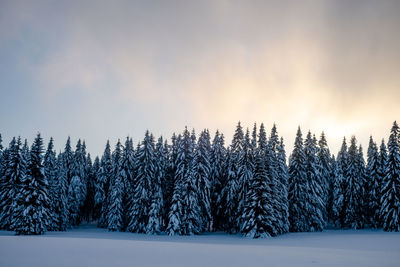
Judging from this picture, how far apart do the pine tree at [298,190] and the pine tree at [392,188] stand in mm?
11889

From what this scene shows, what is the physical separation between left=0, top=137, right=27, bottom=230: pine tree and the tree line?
14 centimetres

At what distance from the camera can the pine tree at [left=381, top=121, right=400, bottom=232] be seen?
44625 millimetres

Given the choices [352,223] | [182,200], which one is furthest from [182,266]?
[352,223]

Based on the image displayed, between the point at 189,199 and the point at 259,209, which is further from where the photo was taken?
the point at 189,199

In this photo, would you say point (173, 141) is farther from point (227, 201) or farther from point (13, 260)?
point (13, 260)

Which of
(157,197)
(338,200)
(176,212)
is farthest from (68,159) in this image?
(338,200)

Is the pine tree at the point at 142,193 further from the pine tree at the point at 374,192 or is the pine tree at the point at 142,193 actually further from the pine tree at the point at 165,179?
the pine tree at the point at 374,192

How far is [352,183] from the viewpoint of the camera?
53.2 metres

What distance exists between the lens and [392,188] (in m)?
45.6

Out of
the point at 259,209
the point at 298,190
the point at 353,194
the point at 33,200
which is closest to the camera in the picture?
the point at 33,200

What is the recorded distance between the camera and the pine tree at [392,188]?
4462cm

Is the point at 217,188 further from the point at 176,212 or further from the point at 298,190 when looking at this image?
the point at 298,190

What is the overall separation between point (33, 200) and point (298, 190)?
39.5 metres

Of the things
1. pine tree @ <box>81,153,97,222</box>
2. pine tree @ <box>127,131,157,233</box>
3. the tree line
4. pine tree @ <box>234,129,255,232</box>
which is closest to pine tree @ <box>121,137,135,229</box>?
the tree line
